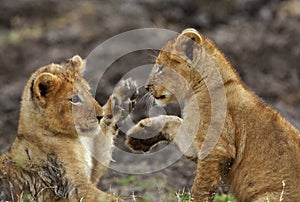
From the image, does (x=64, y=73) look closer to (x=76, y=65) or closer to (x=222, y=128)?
(x=76, y=65)

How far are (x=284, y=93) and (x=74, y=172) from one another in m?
6.76

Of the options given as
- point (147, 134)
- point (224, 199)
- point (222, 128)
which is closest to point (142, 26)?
point (224, 199)

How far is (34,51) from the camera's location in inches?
626

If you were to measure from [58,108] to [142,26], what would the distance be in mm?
8406

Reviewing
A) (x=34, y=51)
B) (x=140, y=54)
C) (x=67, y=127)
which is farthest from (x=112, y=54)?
(x=67, y=127)

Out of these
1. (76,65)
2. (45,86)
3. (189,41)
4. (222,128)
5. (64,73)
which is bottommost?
(222,128)

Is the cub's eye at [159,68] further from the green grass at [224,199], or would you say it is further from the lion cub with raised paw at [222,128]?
the green grass at [224,199]

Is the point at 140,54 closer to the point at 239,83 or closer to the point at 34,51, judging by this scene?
the point at 34,51

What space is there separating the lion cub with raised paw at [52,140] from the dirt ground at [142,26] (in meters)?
4.28

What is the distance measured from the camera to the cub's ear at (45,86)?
7379 mm

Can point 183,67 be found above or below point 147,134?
above

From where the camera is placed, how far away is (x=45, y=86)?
24.5ft

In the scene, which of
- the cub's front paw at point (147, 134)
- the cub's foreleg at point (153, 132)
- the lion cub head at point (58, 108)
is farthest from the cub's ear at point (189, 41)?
the lion cub head at point (58, 108)

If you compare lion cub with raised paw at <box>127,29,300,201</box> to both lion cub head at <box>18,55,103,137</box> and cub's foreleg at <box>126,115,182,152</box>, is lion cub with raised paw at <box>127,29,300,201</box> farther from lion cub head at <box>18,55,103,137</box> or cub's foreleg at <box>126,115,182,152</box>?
lion cub head at <box>18,55,103,137</box>
